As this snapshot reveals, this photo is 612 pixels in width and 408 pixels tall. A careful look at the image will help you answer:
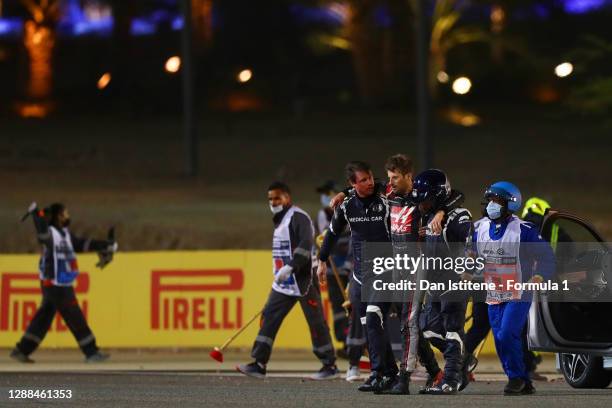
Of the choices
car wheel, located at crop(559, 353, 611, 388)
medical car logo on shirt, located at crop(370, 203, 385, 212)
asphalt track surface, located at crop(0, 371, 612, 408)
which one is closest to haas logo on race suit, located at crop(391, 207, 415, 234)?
medical car logo on shirt, located at crop(370, 203, 385, 212)

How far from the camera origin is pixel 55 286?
1628 cm

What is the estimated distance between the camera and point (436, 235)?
12031 mm

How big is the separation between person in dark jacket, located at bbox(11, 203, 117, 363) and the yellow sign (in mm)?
1082

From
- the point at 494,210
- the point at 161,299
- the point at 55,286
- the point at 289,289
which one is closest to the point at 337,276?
the point at 289,289

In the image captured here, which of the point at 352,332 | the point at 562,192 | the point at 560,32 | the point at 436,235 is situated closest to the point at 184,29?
the point at 562,192

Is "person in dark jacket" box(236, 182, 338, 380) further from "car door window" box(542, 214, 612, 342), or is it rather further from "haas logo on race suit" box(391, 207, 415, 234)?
"car door window" box(542, 214, 612, 342)

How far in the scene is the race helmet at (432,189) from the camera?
1205cm

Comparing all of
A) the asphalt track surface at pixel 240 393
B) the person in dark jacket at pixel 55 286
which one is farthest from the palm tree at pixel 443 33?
the asphalt track surface at pixel 240 393

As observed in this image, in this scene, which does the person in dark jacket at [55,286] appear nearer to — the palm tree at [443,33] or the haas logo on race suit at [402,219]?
the haas logo on race suit at [402,219]

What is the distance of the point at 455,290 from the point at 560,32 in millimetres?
44456

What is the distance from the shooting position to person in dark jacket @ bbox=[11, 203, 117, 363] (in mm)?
16234

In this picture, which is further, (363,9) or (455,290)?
(363,9)

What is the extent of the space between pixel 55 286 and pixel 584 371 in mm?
5981

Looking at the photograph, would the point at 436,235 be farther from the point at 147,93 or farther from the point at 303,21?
the point at 303,21
